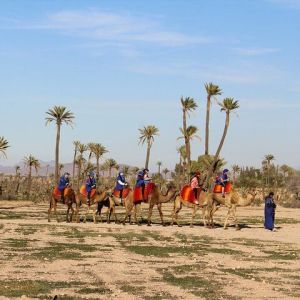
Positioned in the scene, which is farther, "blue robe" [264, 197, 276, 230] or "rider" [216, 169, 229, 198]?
"rider" [216, 169, 229, 198]

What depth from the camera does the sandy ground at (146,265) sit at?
37.6 feet

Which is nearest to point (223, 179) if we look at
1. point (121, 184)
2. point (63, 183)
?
point (121, 184)

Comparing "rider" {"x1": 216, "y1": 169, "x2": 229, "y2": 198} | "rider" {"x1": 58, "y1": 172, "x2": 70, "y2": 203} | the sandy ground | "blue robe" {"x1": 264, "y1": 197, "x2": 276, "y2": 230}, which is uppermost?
"rider" {"x1": 216, "y1": 169, "x2": 229, "y2": 198}

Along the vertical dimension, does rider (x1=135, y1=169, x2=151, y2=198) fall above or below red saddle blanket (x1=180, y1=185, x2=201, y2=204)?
above

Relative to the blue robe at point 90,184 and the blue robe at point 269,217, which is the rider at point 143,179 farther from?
the blue robe at point 269,217

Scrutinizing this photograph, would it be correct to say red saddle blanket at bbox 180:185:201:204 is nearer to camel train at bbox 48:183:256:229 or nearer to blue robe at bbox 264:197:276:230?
camel train at bbox 48:183:256:229

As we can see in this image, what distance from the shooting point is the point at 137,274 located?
1352 centimetres

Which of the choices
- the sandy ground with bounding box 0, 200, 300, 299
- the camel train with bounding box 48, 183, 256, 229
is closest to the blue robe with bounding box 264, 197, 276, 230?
the camel train with bounding box 48, 183, 256, 229

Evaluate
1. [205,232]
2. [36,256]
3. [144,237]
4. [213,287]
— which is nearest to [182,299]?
[213,287]

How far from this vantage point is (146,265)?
14914 mm

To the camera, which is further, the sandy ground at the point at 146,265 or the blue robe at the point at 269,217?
the blue robe at the point at 269,217

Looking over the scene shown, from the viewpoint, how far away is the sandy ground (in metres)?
11.4

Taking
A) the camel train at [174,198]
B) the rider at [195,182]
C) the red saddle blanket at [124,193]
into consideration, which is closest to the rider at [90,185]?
the camel train at [174,198]

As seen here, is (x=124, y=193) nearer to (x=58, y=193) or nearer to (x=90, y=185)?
(x=90, y=185)
